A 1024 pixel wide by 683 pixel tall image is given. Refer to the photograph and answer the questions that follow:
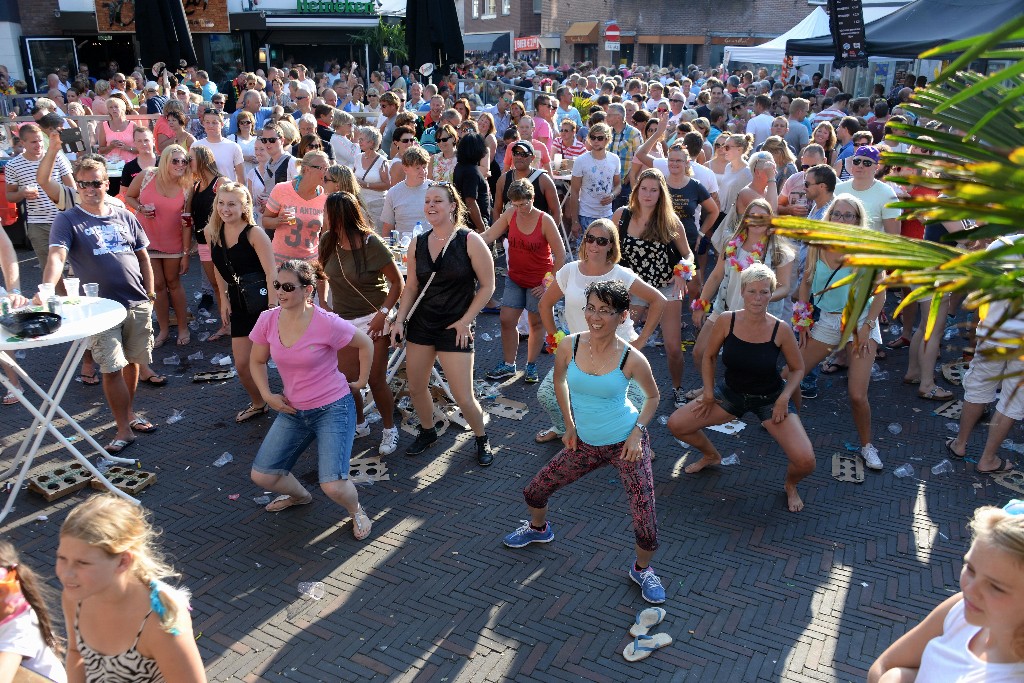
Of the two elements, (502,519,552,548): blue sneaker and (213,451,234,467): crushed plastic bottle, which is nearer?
(502,519,552,548): blue sneaker

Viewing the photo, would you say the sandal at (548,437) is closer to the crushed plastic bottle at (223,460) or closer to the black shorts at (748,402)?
the black shorts at (748,402)

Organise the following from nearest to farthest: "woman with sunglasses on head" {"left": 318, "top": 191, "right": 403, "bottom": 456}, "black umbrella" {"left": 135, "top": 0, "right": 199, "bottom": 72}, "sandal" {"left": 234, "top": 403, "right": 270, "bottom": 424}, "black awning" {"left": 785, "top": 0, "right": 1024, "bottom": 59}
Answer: "woman with sunglasses on head" {"left": 318, "top": 191, "right": 403, "bottom": 456} → "sandal" {"left": 234, "top": 403, "right": 270, "bottom": 424} → "black umbrella" {"left": 135, "top": 0, "right": 199, "bottom": 72} → "black awning" {"left": 785, "top": 0, "right": 1024, "bottom": 59}

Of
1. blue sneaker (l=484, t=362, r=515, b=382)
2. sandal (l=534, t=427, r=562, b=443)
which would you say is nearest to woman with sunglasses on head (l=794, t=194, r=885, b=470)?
sandal (l=534, t=427, r=562, b=443)

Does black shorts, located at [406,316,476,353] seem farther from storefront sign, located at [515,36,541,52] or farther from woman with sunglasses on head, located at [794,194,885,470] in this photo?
storefront sign, located at [515,36,541,52]

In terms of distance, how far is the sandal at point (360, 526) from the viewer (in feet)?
15.6

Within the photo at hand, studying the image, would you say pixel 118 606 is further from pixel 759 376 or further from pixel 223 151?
pixel 223 151

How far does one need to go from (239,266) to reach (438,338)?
1.60m

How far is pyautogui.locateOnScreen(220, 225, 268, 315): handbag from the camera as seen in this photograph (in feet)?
19.1

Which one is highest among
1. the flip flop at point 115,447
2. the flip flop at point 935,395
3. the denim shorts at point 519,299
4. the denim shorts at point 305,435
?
the denim shorts at point 519,299

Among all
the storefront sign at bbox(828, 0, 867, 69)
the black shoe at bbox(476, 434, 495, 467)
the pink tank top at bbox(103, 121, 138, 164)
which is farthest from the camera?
the storefront sign at bbox(828, 0, 867, 69)

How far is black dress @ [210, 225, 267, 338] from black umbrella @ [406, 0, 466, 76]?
25.0 feet

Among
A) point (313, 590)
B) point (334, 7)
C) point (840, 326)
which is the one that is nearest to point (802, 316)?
point (840, 326)

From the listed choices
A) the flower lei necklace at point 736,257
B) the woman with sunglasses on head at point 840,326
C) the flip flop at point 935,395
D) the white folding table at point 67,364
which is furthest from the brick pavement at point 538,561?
the flower lei necklace at point 736,257

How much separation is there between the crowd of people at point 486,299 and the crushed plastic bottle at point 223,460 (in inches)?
22.1
